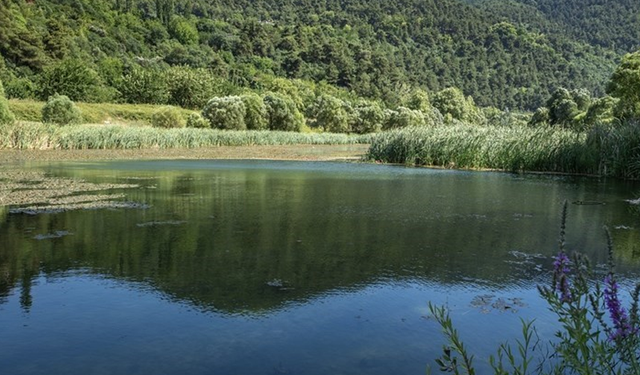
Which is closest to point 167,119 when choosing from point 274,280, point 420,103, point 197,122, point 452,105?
point 197,122

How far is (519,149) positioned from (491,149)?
1.04 metres

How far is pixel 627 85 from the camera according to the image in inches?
1506

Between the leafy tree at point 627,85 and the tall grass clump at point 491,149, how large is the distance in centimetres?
2108

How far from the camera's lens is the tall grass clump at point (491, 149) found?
706 inches

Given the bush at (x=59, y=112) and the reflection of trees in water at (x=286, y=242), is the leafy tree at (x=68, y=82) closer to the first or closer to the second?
the bush at (x=59, y=112)

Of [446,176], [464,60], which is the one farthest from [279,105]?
[464,60]

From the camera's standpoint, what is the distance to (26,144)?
2462cm

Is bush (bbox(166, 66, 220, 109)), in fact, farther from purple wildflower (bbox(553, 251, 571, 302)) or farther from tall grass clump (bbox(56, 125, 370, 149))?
purple wildflower (bbox(553, 251, 571, 302))

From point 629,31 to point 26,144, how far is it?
7541 inches

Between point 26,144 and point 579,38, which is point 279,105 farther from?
point 579,38

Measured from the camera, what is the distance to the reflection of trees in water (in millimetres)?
4918

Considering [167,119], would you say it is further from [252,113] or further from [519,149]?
[519,149]


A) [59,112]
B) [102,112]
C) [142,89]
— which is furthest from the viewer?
[142,89]

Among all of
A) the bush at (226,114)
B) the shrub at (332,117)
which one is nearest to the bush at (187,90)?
the shrub at (332,117)
